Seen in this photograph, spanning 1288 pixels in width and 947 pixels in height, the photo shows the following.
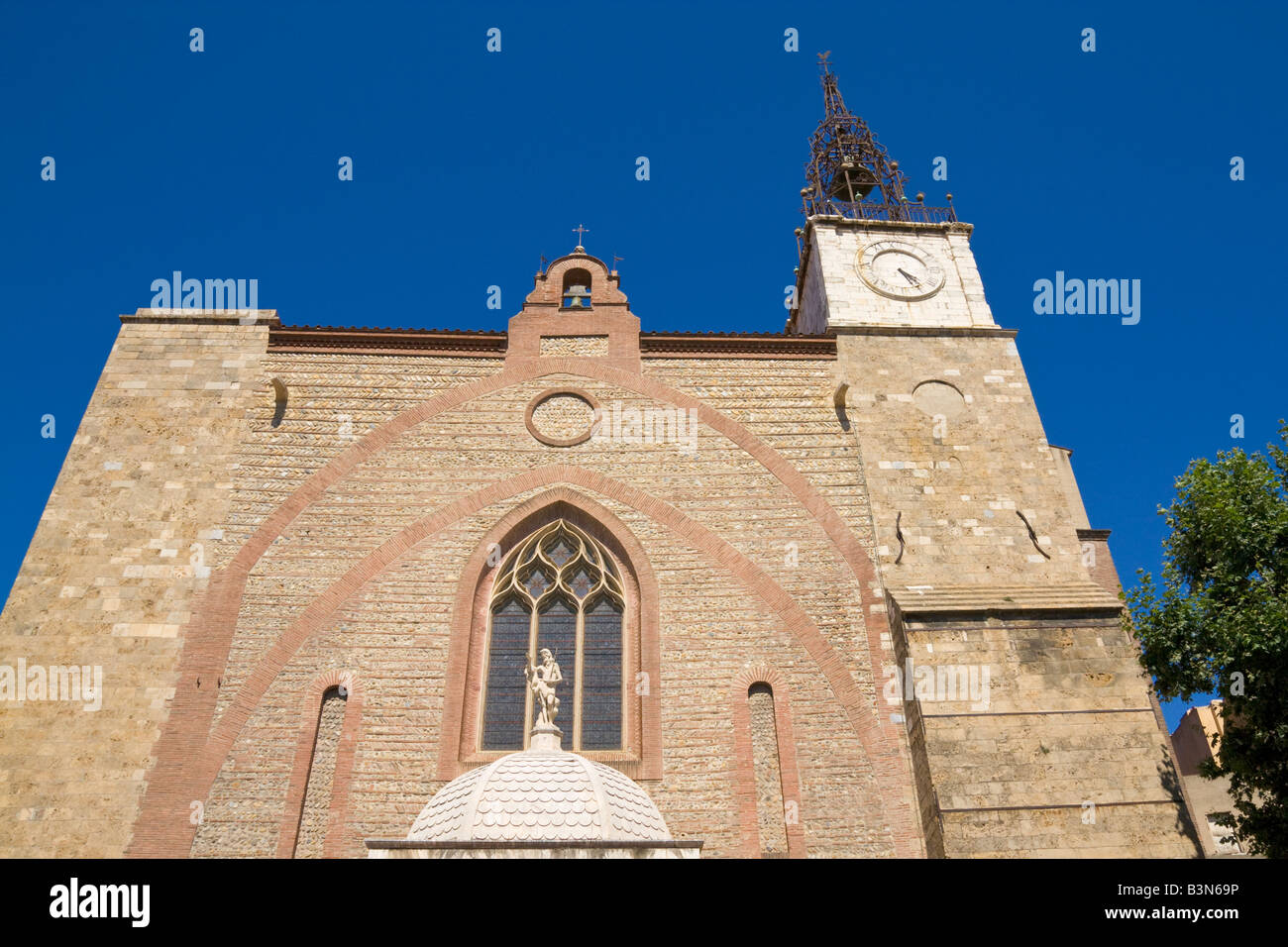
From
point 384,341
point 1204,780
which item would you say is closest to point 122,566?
point 384,341

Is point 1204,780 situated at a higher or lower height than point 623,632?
lower

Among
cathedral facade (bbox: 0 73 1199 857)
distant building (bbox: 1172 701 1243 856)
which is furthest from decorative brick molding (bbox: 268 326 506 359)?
distant building (bbox: 1172 701 1243 856)

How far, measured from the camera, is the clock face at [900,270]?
1738 cm

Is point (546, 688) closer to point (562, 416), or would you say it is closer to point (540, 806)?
point (540, 806)

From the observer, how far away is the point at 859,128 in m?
23.1

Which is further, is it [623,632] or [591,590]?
[591,590]

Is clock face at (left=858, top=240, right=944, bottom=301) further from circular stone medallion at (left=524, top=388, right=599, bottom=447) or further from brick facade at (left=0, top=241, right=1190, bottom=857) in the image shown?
circular stone medallion at (left=524, top=388, right=599, bottom=447)

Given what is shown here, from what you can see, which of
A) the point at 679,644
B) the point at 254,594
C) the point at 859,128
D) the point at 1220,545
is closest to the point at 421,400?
the point at 254,594

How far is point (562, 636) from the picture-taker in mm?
13625

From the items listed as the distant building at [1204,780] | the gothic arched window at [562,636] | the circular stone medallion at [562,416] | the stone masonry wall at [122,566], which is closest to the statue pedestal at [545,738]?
the gothic arched window at [562,636]

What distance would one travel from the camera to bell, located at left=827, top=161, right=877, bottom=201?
2152 centimetres

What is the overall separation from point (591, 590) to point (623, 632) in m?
0.78

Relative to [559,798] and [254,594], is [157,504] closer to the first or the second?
[254,594]
